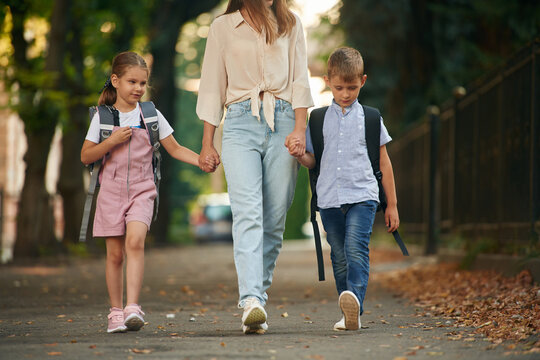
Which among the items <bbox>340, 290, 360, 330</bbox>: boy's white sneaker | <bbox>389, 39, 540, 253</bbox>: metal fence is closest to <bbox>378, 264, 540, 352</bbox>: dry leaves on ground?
<bbox>389, 39, 540, 253</bbox>: metal fence

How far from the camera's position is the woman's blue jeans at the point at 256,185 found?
217 inches

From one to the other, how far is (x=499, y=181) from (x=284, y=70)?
15.8 ft

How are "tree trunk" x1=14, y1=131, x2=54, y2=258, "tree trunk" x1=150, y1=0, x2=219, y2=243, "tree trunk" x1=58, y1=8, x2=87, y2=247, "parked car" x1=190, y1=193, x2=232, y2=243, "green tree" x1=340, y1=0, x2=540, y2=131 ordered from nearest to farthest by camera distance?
"green tree" x1=340, y1=0, x2=540, y2=131 < "tree trunk" x1=14, y1=131, x2=54, y2=258 < "tree trunk" x1=58, y1=8, x2=87, y2=247 < "tree trunk" x1=150, y1=0, x2=219, y2=243 < "parked car" x1=190, y1=193, x2=232, y2=243

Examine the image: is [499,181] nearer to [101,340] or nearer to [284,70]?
[284,70]

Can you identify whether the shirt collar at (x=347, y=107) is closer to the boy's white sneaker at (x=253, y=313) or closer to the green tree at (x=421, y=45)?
the boy's white sneaker at (x=253, y=313)

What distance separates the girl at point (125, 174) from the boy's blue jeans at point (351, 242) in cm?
94

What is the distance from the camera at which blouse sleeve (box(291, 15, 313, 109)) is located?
18.7 feet

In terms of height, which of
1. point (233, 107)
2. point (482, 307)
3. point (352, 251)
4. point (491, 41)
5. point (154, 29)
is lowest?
point (482, 307)

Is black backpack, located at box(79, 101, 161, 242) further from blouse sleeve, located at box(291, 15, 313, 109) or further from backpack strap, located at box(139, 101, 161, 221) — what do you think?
blouse sleeve, located at box(291, 15, 313, 109)

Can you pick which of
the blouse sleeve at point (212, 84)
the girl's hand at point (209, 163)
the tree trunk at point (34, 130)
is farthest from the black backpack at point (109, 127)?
the tree trunk at point (34, 130)

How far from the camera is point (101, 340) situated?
17.3 feet

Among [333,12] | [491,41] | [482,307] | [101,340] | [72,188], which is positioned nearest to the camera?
[101,340]

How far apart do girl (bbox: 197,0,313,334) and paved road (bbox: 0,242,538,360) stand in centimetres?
53

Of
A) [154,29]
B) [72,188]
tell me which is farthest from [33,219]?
[154,29]
